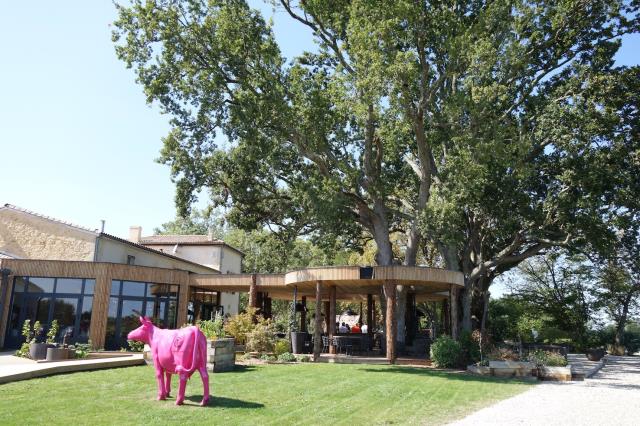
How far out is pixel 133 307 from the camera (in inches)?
839

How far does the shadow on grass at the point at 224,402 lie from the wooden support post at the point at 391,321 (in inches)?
358

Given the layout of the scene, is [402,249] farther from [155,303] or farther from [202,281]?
[155,303]

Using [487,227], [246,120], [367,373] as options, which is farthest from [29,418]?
[487,227]

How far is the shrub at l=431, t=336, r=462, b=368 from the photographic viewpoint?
57.3 ft

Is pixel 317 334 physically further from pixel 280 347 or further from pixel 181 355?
pixel 181 355

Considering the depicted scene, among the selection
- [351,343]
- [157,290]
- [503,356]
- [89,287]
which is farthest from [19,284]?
[503,356]

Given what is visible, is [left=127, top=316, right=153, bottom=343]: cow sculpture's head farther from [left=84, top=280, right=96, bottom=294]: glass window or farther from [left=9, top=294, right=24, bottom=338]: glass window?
[left=9, top=294, right=24, bottom=338]: glass window

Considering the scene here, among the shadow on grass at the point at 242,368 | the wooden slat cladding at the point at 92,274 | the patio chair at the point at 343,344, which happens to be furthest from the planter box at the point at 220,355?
the wooden slat cladding at the point at 92,274

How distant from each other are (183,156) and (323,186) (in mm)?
6007

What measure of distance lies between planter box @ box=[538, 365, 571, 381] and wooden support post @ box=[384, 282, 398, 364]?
4.82 metres

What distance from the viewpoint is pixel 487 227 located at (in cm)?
2452

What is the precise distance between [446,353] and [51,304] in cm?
1588

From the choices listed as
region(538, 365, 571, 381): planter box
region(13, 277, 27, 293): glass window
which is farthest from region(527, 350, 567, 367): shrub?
region(13, 277, 27, 293): glass window

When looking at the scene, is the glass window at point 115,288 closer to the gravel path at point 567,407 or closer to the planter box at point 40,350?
the planter box at point 40,350
